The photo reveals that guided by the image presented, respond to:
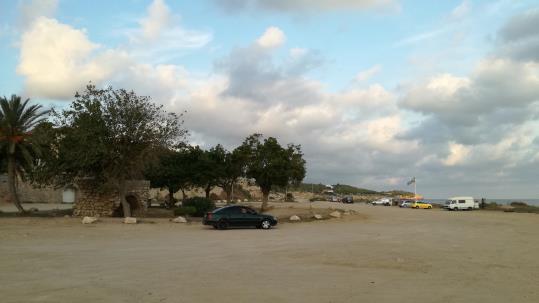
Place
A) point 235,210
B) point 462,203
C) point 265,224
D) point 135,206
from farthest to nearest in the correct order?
point 462,203 < point 135,206 < point 265,224 < point 235,210

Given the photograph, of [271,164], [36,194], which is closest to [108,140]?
[271,164]

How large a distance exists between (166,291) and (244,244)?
9.95 m

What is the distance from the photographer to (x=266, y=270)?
1244 cm

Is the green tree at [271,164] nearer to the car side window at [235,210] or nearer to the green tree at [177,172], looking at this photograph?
the green tree at [177,172]

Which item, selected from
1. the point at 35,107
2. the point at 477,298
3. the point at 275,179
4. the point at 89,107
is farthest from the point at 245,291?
the point at 275,179

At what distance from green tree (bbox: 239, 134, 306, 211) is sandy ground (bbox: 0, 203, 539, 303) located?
2893cm

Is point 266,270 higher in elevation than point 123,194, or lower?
lower

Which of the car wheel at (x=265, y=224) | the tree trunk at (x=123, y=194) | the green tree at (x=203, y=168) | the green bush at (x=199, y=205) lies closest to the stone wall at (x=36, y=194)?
the green tree at (x=203, y=168)

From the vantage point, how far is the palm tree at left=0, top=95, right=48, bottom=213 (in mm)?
36312

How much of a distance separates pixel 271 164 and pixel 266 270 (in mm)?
38198

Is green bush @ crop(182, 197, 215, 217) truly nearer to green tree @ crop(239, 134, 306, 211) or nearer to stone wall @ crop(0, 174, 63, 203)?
green tree @ crop(239, 134, 306, 211)

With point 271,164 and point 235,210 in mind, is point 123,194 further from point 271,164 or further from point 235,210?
point 271,164

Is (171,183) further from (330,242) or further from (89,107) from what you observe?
(330,242)

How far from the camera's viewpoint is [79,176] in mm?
36688
